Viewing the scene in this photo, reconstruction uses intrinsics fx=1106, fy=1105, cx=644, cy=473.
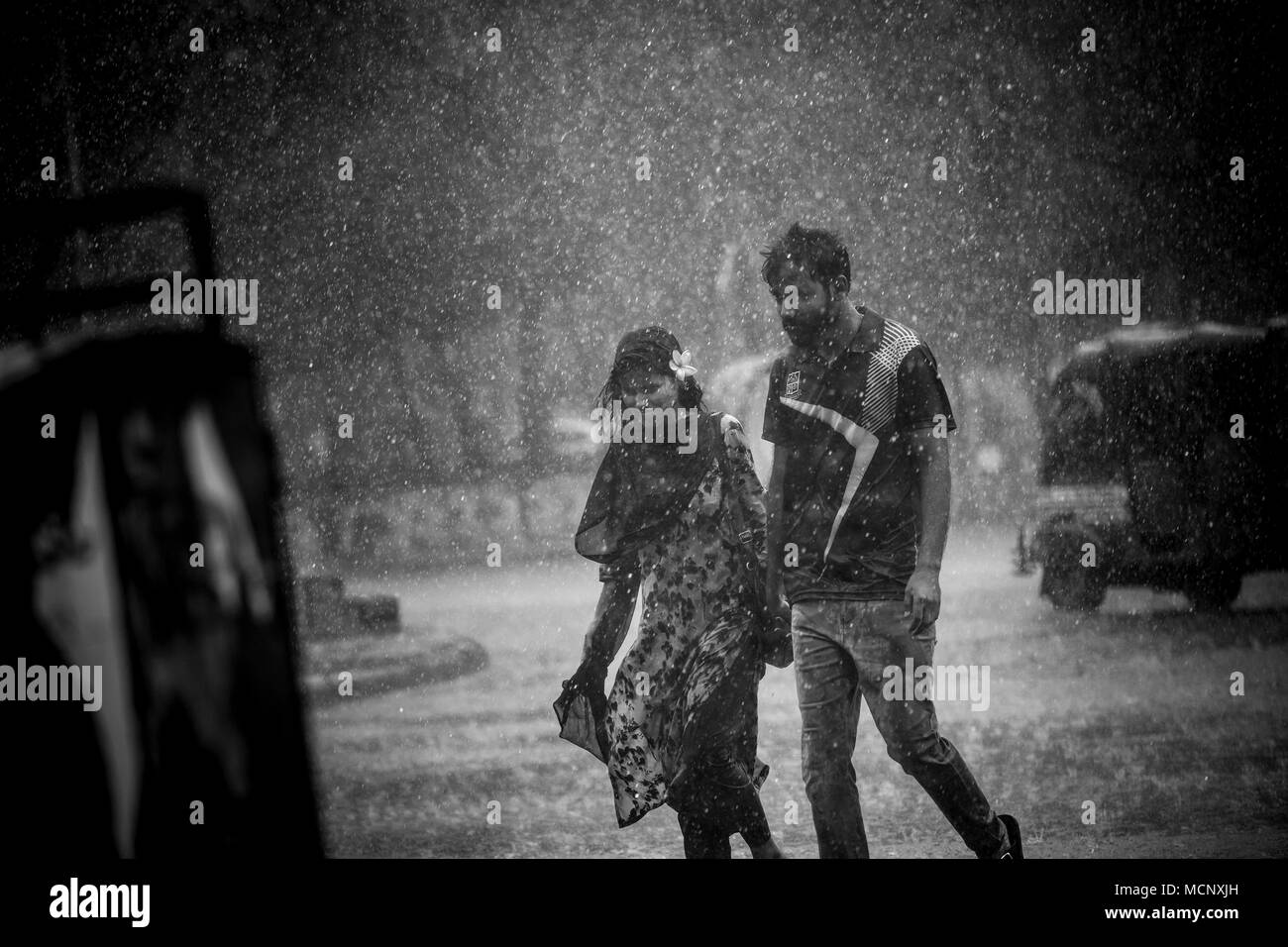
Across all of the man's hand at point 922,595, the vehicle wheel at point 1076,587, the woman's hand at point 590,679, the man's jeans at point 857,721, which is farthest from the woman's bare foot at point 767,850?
the vehicle wheel at point 1076,587

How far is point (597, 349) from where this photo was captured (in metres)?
3.37

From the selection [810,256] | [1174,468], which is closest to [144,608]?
[810,256]

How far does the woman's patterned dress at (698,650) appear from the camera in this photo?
325 centimetres

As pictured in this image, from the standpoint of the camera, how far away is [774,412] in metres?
3.26

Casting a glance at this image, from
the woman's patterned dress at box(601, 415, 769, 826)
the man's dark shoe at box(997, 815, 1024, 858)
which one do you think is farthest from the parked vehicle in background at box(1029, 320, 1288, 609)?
the woman's patterned dress at box(601, 415, 769, 826)

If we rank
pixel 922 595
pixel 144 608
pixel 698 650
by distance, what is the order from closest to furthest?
pixel 922 595 → pixel 698 650 → pixel 144 608

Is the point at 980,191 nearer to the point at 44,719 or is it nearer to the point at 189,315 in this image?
the point at 189,315

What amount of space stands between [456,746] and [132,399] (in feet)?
5.01

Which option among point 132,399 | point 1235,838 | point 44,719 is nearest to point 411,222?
point 132,399

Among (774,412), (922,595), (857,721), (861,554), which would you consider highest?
(774,412)

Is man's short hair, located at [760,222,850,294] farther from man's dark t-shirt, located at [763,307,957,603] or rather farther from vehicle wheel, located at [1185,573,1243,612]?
vehicle wheel, located at [1185,573,1243,612]

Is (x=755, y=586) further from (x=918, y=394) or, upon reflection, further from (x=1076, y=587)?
(x=1076, y=587)

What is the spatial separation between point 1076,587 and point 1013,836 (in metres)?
0.76
